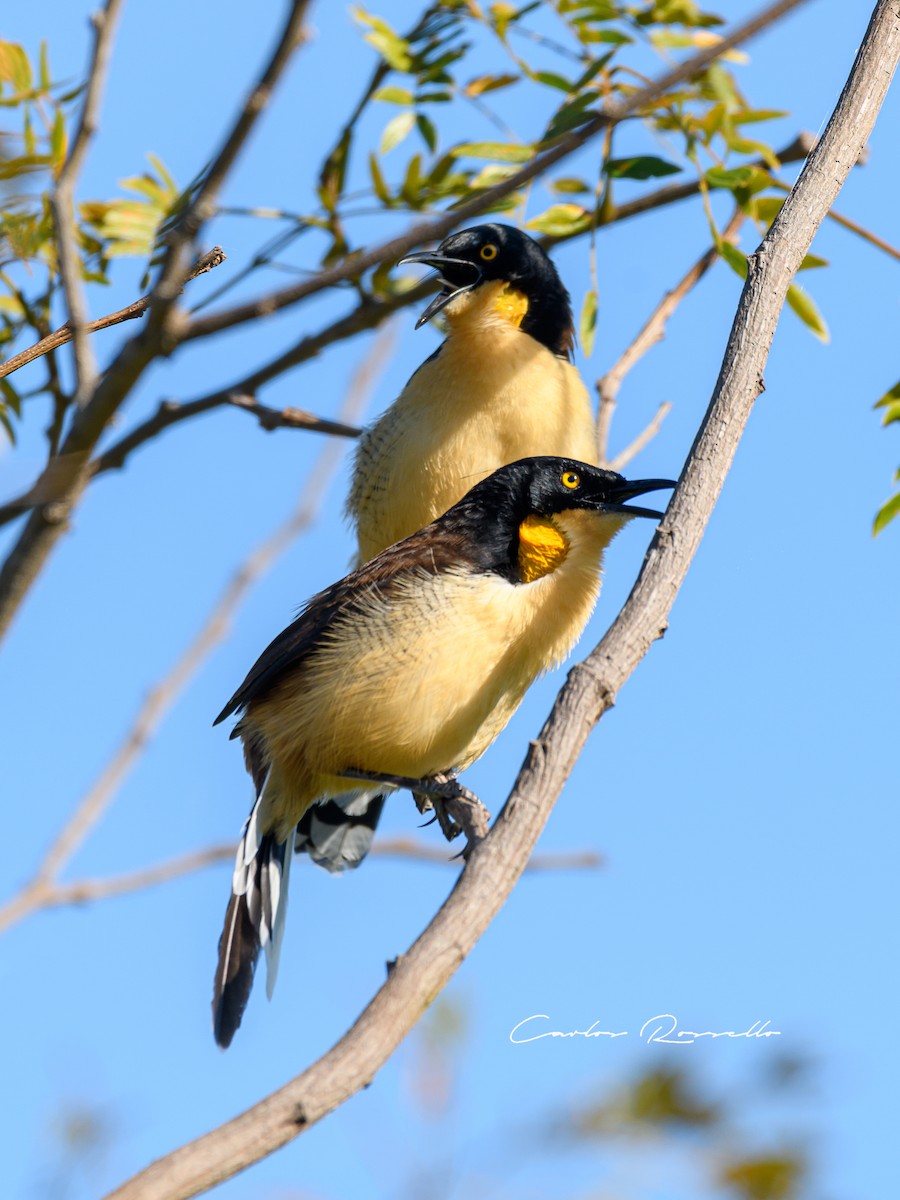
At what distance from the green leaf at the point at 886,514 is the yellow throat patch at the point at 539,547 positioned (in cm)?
100

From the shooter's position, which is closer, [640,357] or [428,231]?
[428,231]

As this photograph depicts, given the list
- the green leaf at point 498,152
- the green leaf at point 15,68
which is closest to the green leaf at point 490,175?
the green leaf at point 498,152

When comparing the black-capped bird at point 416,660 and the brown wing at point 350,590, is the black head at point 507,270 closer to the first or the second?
the black-capped bird at point 416,660

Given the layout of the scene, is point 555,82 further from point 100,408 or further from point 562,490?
point 100,408

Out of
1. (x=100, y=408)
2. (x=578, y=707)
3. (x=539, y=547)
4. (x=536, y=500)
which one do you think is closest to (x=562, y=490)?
(x=536, y=500)

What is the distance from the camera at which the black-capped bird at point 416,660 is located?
4.36 meters

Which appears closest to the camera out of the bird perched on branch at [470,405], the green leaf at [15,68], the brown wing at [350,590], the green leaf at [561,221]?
the green leaf at [15,68]

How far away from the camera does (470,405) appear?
5.38 m

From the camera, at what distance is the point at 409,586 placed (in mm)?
4531

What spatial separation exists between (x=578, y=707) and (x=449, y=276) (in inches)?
123

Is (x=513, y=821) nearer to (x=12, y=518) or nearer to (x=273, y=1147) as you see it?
(x=273, y=1147)

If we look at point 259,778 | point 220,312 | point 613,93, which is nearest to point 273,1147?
point 220,312

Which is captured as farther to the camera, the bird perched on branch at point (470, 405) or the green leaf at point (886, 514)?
the bird perched on branch at point (470, 405)

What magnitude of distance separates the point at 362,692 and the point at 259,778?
65 centimetres
